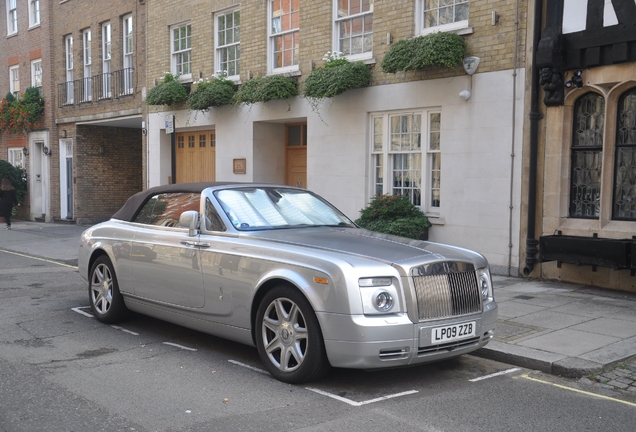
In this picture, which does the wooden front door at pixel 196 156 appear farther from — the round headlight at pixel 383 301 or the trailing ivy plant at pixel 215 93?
the round headlight at pixel 383 301

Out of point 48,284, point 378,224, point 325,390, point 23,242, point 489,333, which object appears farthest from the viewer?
point 23,242

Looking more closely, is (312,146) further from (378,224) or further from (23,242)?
(23,242)

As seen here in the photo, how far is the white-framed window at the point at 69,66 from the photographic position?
23.7 metres

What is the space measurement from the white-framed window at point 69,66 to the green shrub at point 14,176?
3753 mm

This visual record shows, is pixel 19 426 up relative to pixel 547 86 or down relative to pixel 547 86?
down

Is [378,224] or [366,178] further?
[366,178]

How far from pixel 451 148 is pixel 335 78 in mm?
2739

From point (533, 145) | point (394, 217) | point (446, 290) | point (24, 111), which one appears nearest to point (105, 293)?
point (446, 290)

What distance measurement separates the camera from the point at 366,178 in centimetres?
1363

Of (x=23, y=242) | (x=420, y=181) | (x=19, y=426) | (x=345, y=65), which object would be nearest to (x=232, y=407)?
(x=19, y=426)

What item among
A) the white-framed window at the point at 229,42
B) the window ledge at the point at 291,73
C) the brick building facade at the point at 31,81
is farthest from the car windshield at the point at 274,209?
the brick building facade at the point at 31,81

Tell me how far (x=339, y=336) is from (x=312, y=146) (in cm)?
981

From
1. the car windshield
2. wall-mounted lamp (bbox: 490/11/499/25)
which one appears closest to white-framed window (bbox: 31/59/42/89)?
wall-mounted lamp (bbox: 490/11/499/25)

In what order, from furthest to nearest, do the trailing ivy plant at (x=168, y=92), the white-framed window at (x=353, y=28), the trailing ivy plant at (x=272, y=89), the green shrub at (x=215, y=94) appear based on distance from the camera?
1. the trailing ivy plant at (x=168, y=92)
2. the green shrub at (x=215, y=94)
3. the trailing ivy plant at (x=272, y=89)
4. the white-framed window at (x=353, y=28)
